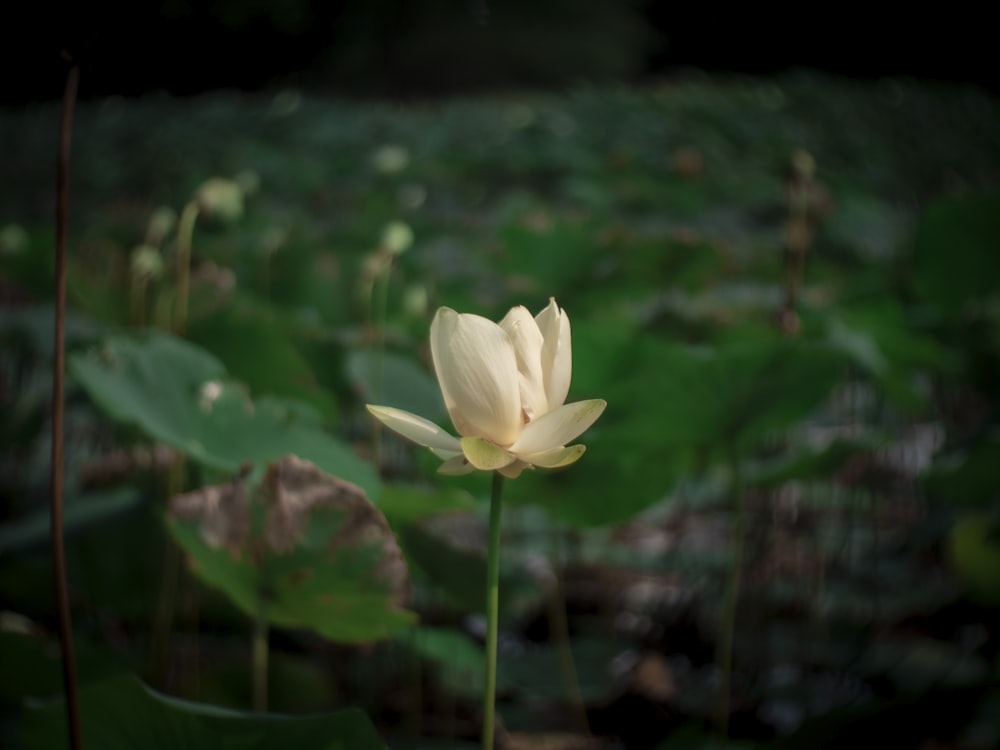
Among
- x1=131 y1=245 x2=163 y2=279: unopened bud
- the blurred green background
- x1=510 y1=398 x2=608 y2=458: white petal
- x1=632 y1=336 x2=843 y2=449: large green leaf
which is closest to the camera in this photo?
x1=510 y1=398 x2=608 y2=458: white petal

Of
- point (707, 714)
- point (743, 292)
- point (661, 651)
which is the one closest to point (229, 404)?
point (707, 714)

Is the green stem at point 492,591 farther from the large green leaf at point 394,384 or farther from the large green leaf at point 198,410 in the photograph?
the large green leaf at point 394,384

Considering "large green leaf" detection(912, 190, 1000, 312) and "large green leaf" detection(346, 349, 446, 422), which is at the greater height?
"large green leaf" detection(912, 190, 1000, 312)

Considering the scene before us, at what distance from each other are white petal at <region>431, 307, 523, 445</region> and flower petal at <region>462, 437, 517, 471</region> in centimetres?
1

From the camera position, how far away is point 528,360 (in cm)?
30

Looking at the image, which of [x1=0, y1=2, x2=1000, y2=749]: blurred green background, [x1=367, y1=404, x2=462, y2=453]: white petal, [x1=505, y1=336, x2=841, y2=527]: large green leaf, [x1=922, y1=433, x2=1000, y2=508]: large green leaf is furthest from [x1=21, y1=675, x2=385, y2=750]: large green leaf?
[x1=922, y1=433, x2=1000, y2=508]: large green leaf

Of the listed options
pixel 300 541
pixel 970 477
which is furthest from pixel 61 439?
pixel 970 477

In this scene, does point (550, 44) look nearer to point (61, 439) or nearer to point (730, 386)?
point (730, 386)

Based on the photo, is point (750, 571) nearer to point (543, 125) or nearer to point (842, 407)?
point (842, 407)

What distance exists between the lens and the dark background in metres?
9.61

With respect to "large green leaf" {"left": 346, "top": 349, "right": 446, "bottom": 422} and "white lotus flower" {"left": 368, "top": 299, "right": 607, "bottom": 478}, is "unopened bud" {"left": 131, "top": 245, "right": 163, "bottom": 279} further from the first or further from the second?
"white lotus flower" {"left": 368, "top": 299, "right": 607, "bottom": 478}

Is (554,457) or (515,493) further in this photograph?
→ (515,493)

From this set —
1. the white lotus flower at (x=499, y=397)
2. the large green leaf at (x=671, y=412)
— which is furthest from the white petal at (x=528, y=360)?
the large green leaf at (x=671, y=412)

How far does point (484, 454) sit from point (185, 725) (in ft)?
0.54
